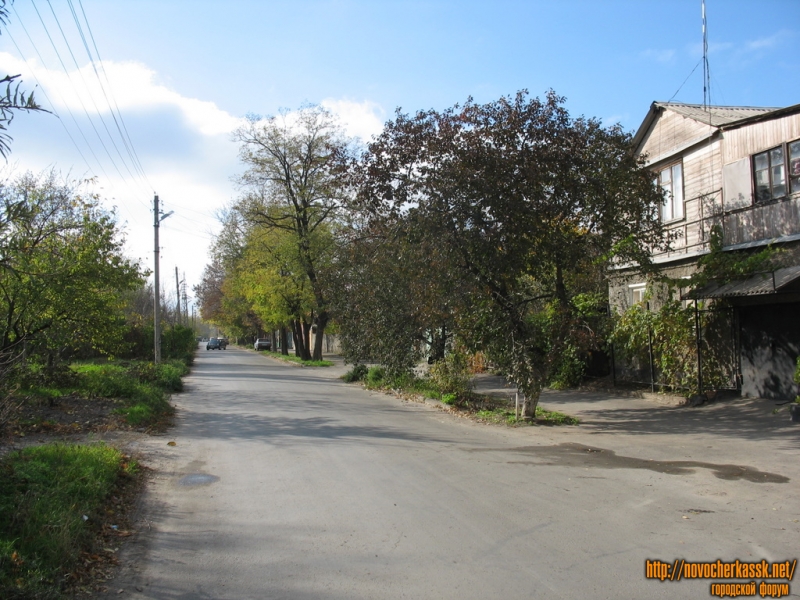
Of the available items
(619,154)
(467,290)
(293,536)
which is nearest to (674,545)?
(293,536)

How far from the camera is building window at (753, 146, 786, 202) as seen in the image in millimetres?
14172

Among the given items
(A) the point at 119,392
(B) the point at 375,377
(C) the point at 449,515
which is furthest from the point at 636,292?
(A) the point at 119,392

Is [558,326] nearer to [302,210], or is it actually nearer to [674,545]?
[674,545]

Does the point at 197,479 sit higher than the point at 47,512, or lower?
lower

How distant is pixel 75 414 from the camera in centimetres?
1253

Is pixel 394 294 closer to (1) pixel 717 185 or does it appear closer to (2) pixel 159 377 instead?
(1) pixel 717 185

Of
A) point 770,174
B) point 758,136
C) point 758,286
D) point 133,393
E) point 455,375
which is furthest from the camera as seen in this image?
point 455,375

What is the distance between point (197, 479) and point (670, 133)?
52.7 feet

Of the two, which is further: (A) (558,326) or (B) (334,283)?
(B) (334,283)

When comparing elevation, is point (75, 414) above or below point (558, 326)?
below

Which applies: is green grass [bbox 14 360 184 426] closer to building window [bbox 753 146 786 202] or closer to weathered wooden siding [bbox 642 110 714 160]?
weathered wooden siding [bbox 642 110 714 160]

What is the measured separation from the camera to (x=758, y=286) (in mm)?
12469

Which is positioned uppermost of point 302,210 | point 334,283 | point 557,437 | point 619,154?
point 302,210

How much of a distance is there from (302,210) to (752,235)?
Result: 2574 centimetres
